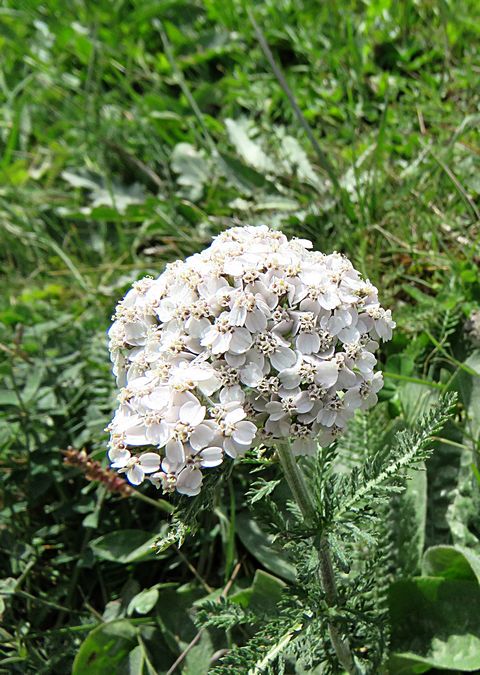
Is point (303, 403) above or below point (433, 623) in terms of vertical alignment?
above

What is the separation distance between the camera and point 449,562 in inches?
97.7

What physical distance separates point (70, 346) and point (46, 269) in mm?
1055

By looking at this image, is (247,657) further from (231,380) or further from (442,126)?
(442,126)

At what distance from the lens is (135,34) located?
526 centimetres

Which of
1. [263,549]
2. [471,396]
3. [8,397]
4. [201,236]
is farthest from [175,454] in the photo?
[201,236]

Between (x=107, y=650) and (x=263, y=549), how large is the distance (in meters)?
0.65

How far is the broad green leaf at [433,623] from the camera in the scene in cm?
239

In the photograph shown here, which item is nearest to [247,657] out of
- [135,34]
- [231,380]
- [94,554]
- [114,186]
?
[231,380]

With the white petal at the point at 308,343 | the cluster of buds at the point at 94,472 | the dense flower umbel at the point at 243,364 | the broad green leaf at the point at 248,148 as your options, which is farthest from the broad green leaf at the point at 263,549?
the broad green leaf at the point at 248,148

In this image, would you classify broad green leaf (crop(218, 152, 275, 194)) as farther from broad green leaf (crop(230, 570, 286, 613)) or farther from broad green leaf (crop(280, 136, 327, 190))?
broad green leaf (crop(230, 570, 286, 613))

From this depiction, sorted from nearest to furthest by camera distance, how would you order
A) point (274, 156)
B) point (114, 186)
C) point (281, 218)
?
1. point (281, 218)
2. point (274, 156)
3. point (114, 186)

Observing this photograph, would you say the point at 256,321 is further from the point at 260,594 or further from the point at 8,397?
the point at 8,397

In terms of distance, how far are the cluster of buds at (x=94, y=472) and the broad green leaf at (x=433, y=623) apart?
0.99 metres

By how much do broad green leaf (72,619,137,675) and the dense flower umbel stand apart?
1052 mm
